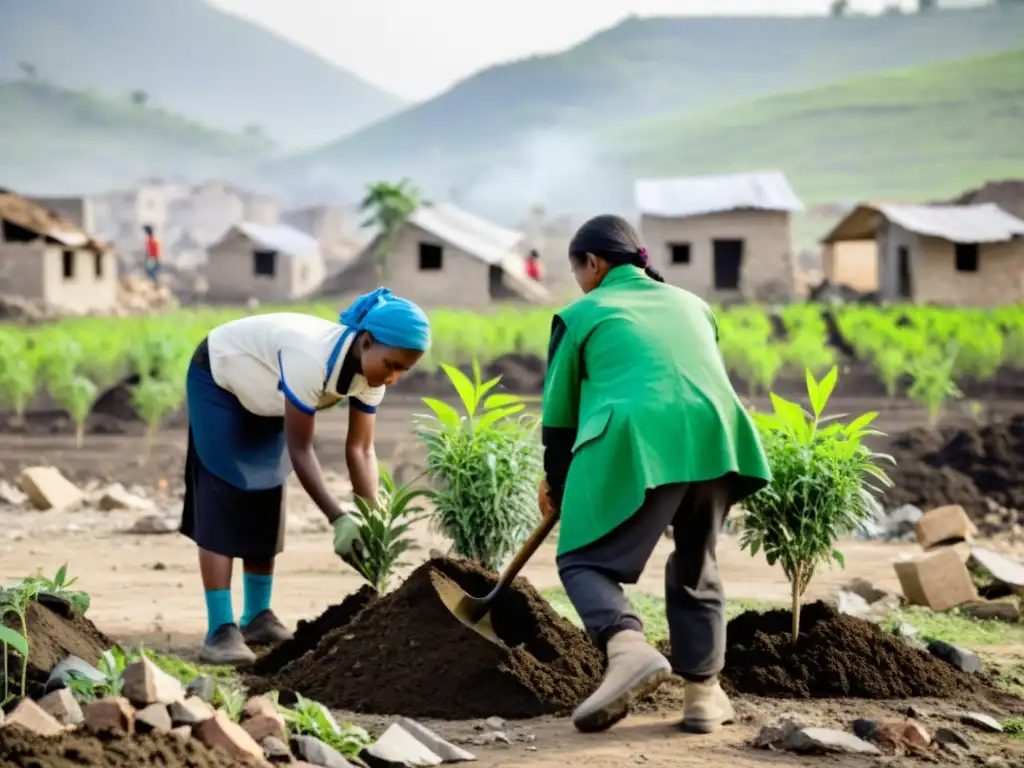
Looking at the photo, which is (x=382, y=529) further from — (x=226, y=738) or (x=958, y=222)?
(x=958, y=222)

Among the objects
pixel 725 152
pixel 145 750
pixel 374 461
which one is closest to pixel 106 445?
pixel 374 461

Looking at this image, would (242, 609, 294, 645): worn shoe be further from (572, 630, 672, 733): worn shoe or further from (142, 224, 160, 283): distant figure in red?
(142, 224, 160, 283): distant figure in red

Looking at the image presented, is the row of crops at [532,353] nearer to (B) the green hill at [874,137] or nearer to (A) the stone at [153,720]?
(A) the stone at [153,720]

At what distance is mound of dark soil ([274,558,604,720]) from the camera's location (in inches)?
197

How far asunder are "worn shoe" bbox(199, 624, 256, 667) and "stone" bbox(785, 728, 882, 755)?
7.29ft

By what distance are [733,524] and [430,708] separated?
146cm

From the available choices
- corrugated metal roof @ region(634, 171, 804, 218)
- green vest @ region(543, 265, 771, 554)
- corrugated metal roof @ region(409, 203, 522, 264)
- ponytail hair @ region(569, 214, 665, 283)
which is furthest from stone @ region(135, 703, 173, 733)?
corrugated metal roof @ region(409, 203, 522, 264)

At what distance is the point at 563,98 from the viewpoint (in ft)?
509

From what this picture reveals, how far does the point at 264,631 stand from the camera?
6.20m

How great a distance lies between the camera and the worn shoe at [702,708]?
15.5ft

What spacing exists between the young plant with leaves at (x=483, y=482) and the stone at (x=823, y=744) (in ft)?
5.99

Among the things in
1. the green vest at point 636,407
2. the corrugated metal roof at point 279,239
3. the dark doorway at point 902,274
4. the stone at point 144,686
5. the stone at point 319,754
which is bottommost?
the stone at point 319,754

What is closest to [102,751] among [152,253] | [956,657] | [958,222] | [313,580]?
[956,657]

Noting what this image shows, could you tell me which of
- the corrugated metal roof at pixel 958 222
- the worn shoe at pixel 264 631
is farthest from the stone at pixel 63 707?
the corrugated metal roof at pixel 958 222
